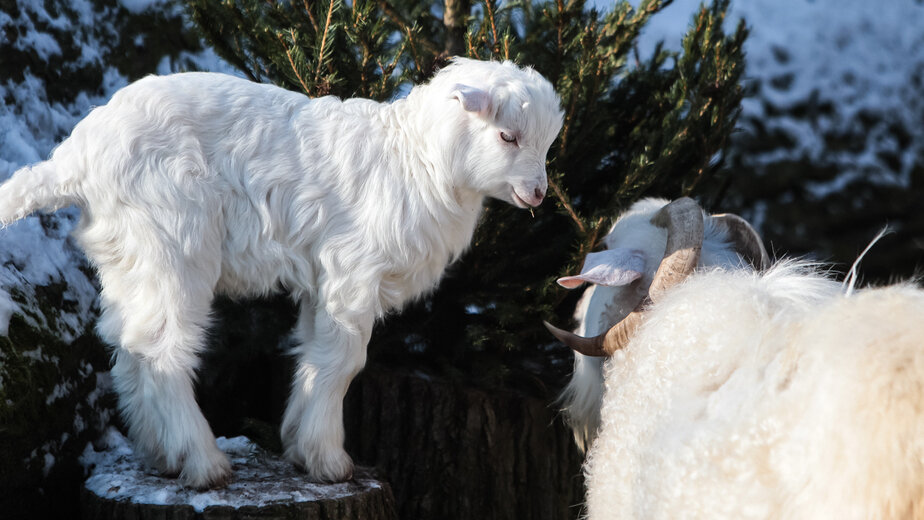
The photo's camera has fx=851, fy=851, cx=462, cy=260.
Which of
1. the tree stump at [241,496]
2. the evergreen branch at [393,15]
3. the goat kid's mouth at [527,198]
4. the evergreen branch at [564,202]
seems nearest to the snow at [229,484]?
the tree stump at [241,496]

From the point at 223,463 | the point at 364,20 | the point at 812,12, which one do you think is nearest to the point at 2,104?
the point at 364,20

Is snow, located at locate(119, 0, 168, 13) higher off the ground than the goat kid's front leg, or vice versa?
snow, located at locate(119, 0, 168, 13)

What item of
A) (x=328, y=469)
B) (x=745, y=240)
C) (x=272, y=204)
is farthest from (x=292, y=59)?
(x=745, y=240)

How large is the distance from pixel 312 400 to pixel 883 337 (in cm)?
171

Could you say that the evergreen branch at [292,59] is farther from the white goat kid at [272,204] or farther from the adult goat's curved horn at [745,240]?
the adult goat's curved horn at [745,240]

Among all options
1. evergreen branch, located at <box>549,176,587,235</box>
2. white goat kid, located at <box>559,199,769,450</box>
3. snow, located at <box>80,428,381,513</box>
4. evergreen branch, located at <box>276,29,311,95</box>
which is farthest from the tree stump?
evergreen branch, located at <box>276,29,311,95</box>

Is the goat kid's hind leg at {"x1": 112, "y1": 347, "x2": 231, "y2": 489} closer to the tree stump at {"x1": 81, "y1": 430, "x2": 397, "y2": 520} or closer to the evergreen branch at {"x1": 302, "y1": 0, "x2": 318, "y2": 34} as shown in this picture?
the tree stump at {"x1": 81, "y1": 430, "x2": 397, "y2": 520}

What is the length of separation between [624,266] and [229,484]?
61.8 inches

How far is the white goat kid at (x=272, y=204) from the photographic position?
2576mm

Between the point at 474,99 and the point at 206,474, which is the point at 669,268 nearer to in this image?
the point at 474,99

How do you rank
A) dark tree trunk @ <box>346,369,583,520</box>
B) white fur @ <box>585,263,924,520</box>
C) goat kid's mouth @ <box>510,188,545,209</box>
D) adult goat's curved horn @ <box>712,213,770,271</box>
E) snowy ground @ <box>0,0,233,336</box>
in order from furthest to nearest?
dark tree trunk @ <box>346,369,583,520</box> → adult goat's curved horn @ <box>712,213,770,271</box> → snowy ground @ <box>0,0,233,336</box> → goat kid's mouth @ <box>510,188,545,209</box> → white fur @ <box>585,263,924,520</box>

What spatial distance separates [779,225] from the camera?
19.7 ft

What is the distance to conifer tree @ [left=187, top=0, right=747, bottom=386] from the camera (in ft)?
10.8

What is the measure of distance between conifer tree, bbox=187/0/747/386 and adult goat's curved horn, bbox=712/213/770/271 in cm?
39
